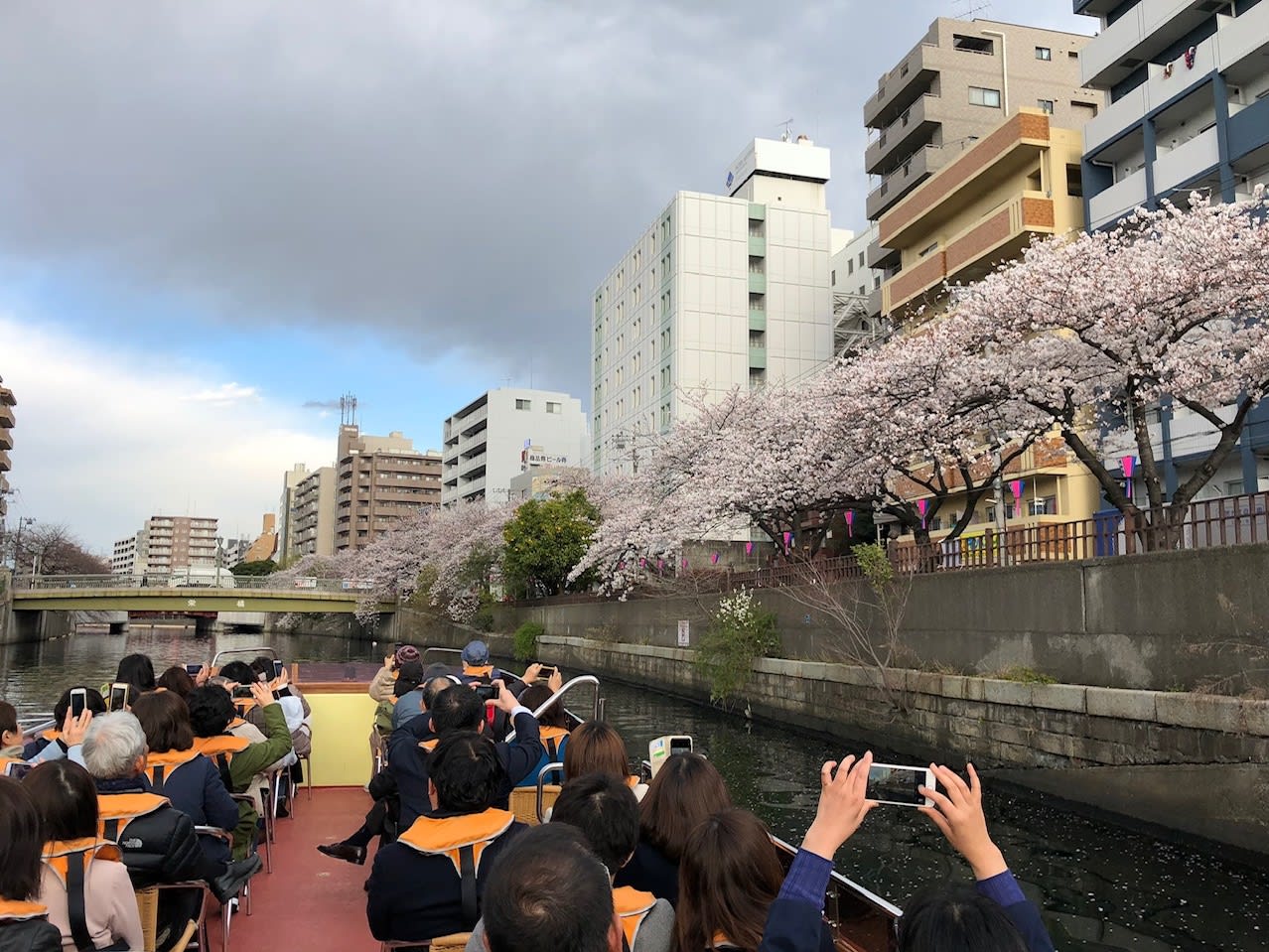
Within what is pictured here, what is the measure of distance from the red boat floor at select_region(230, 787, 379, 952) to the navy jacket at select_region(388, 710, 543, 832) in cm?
71

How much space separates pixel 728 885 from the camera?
221 centimetres

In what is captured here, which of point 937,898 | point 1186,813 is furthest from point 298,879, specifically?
point 1186,813

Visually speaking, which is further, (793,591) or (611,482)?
(611,482)

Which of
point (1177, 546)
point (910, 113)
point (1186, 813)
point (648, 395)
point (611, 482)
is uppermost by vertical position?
point (910, 113)

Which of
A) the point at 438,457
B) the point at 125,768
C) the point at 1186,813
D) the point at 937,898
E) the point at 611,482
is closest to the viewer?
the point at 937,898

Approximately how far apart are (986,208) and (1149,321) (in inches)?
663

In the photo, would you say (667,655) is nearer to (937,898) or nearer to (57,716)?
(57,716)

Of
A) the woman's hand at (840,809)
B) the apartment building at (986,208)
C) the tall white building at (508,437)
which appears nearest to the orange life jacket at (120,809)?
the woman's hand at (840,809)

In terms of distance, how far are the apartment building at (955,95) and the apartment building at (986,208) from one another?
2186 mm

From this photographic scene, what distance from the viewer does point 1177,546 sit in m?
10.7

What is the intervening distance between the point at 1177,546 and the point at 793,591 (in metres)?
8.68

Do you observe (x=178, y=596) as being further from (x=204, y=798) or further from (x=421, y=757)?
(x=204, y=798)

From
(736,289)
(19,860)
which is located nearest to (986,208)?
(736,289)

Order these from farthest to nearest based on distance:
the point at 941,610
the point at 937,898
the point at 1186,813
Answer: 1. the point at 941,610
2. the point at 1186,813
3. the point at 937,898
